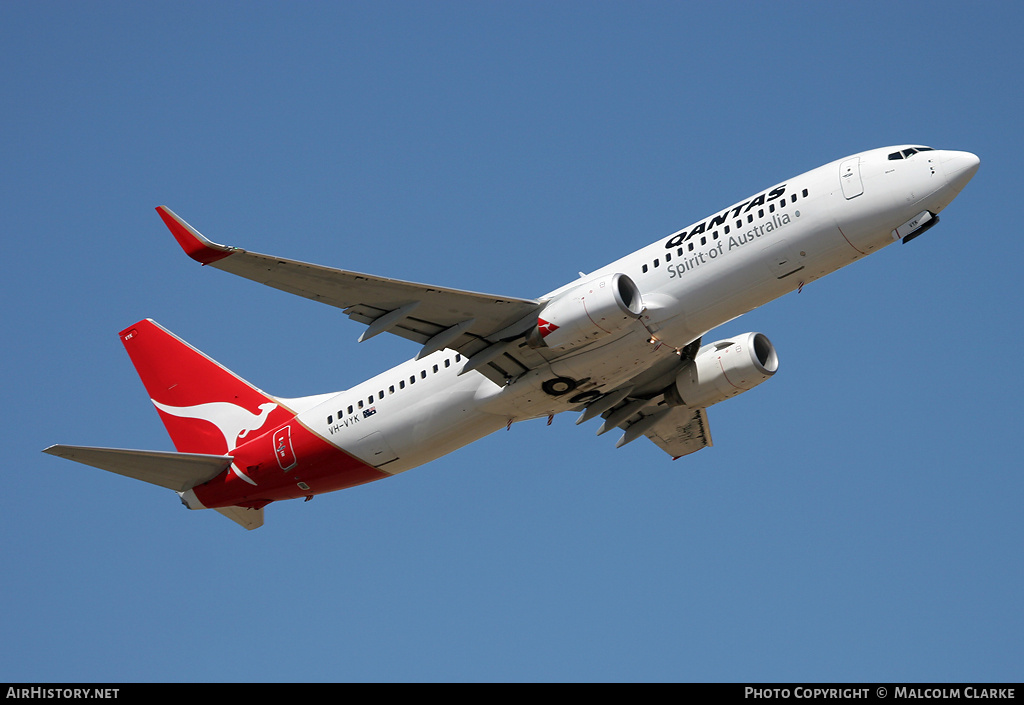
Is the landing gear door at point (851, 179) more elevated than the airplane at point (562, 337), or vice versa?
the landing gear door at point (851, 179)

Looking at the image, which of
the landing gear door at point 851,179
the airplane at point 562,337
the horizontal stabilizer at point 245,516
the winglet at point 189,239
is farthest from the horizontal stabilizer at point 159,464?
the landing gear door at point 851,179

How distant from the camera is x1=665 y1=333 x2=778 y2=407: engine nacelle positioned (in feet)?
121

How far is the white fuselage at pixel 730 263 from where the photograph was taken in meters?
31.8

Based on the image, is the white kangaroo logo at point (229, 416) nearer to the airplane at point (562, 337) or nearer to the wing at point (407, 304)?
the airplane at point (562, 337)

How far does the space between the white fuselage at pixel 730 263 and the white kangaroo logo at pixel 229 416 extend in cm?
694

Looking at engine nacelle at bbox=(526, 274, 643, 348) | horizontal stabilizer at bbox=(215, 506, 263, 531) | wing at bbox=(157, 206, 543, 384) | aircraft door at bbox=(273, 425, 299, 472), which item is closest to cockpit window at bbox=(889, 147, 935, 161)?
engine nacelle at bbox=(526, 274, 643, 348)

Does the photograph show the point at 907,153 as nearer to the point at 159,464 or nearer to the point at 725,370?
the point at 725,370

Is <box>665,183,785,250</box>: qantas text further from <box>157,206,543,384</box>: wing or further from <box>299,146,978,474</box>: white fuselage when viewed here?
<box>157,206,543,384</box>: wing

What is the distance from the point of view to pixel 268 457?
37562 mm
